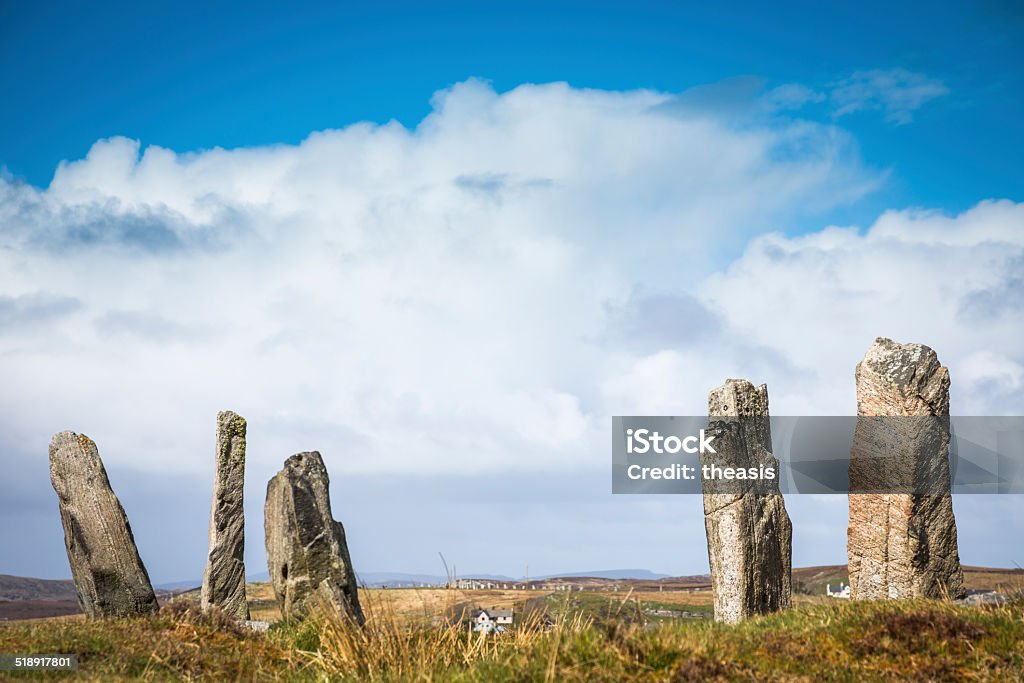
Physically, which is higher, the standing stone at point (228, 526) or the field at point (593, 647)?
the standing stone at point (228, 526)

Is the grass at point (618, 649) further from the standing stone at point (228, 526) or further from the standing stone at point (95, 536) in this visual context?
the standing stone at point (228, 526)

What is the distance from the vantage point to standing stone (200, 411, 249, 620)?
55.9 feet

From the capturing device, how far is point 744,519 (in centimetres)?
1462

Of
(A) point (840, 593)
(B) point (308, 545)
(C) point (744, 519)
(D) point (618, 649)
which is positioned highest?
(C) point (744, 519)

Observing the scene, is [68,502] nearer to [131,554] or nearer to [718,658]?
[131,554]

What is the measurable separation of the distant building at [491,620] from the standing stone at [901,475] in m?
6.05

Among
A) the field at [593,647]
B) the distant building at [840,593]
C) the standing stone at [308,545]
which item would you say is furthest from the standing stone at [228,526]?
the distant building at [840,593]

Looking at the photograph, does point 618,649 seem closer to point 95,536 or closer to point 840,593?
point 95,536

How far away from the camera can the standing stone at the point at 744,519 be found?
573 inches

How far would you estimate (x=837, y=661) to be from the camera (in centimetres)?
980

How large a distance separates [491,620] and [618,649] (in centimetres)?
504

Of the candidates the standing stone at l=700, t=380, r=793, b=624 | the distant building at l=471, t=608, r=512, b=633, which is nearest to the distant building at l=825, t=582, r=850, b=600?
the standing stone at l=700, t=380, r=793, b=624

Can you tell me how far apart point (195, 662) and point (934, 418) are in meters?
12.2

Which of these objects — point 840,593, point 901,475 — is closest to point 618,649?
point 901,475
